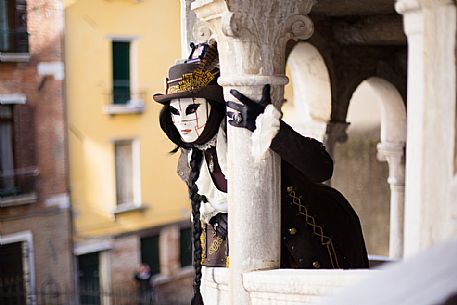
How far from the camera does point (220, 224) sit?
3273mm

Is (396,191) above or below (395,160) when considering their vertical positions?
below

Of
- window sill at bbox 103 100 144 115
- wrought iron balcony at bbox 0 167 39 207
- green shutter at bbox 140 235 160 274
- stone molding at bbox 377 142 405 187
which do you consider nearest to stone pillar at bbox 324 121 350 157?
stone molding at bbox 377 142 405 187

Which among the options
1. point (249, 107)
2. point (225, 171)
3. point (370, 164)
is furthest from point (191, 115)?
point (370, 164)

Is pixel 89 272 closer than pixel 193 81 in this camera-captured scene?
No

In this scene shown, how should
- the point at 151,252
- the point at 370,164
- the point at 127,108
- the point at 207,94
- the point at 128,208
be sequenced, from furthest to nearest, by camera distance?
the point at 151,252
the point at 128,208
the point at 127,108
the point at 370,164
the point at 207,94

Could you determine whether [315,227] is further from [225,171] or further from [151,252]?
[151,252]

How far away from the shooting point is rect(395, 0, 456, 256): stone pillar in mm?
1906

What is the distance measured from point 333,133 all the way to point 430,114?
2.95 m

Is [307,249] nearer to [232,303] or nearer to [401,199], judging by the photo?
[232,303]

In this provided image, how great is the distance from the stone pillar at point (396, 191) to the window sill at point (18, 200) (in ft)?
27.8

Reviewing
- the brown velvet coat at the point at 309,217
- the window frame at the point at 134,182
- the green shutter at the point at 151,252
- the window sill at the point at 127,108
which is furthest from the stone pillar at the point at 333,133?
the green shutter at the point at 151,252

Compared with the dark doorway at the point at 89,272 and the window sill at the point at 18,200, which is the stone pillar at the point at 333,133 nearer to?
the window sill at the point at 18,200

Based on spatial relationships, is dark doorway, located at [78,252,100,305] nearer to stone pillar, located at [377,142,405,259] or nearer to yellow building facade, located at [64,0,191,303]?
yellow building facade, located at [64,0,191,303]

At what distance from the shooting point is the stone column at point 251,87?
2.74 metres
